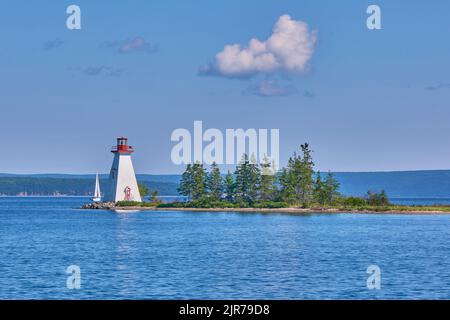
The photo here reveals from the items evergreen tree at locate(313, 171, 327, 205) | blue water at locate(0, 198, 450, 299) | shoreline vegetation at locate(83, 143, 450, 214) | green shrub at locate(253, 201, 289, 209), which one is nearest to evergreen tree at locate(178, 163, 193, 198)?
Result: shoreline vegetation at locate(83, 143, 450, 214)

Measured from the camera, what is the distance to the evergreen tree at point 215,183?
173375 mm

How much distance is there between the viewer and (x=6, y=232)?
10488 cm

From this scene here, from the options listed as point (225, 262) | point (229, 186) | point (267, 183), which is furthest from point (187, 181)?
point (225, 262)

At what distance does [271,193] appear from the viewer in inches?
6609

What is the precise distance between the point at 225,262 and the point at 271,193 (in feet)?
351

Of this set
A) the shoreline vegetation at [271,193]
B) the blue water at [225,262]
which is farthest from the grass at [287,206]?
the blue water at [225,262]

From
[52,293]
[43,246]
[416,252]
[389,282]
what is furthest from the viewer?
[43,246]

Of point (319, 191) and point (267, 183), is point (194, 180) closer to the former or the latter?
point (267, 183)

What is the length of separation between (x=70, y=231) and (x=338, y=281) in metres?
61.6

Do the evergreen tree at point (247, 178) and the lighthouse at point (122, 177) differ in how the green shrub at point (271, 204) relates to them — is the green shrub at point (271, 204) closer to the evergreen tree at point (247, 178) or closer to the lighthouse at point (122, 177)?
the evergreen tree at point (247, 178)

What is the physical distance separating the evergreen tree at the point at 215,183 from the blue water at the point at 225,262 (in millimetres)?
66098

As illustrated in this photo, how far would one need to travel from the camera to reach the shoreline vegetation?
160 metres
